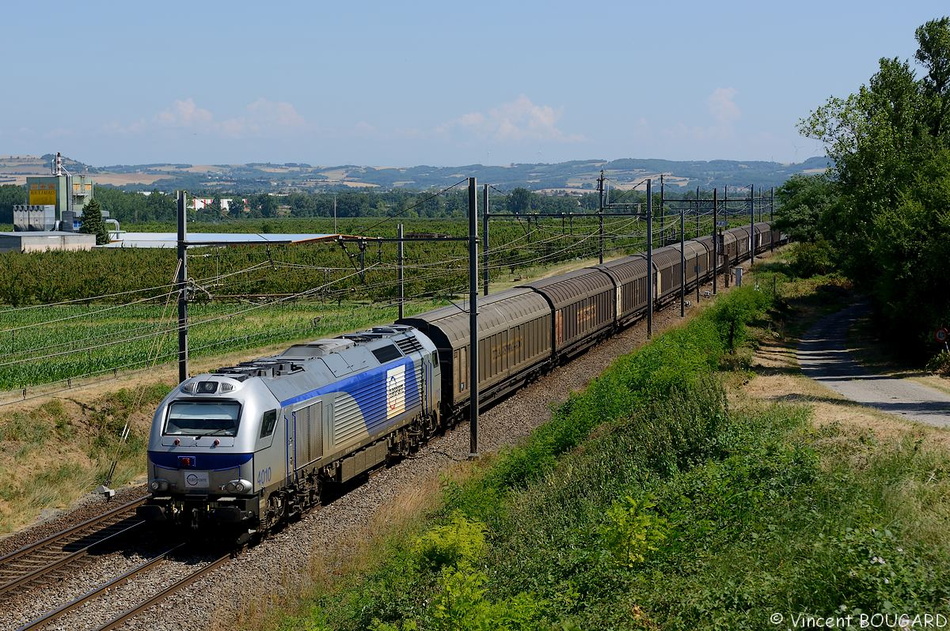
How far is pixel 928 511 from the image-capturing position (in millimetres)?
14570

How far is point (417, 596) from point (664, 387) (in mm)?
14834

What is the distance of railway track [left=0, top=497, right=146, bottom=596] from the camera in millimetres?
19642

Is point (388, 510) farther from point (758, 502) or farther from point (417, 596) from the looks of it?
point (758, 502)

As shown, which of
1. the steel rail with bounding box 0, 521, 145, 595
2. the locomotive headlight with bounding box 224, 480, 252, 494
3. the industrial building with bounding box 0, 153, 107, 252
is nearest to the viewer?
the steel rail with bounding box 0, 521, 145, 595

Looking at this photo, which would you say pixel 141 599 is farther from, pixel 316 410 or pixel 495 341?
pixel 495 341

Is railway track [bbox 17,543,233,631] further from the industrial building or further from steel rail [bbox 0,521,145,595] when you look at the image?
the industrial building

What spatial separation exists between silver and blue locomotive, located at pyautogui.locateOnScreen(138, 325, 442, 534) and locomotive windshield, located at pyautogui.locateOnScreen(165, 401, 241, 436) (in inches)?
0.9

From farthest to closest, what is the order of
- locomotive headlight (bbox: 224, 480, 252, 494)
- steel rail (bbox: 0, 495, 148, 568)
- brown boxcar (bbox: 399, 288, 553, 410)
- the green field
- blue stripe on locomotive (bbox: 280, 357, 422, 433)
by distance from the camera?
the green field → brown boxcar (bbox: 399, 288, 553, 410) → blue stripe on locomotive (bbox: 280, 357, 422, 433) → steel rail (bbox: 0, 495, 148, 568) → locomotive headlight (bbox: 224, 480, 252, 494)

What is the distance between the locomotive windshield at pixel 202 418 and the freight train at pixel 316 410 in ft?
0.07

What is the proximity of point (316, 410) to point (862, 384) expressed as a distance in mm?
22615

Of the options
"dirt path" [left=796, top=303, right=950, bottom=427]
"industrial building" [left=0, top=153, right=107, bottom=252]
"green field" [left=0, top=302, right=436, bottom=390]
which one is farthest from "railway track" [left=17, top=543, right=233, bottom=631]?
"industrial building" [left=0, top=153, right=107, bottom=252]

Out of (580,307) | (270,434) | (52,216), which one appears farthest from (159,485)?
(52,216)

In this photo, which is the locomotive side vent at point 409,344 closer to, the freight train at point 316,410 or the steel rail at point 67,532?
the freight train at point 316,410

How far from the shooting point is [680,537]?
15406 millimetres
